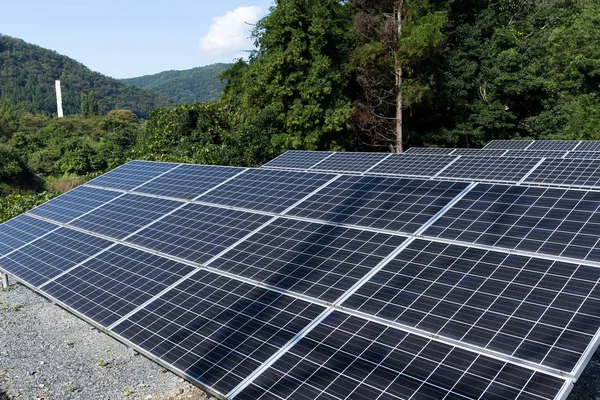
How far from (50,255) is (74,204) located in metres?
3.72

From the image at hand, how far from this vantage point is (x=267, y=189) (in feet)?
37.2

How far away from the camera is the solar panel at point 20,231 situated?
39.2 feet

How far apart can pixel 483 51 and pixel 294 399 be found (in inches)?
1463

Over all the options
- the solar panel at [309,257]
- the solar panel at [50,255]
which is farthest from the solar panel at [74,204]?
the solar panel at [309,257]

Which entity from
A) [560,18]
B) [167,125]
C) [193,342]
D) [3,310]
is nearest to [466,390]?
[193,342]

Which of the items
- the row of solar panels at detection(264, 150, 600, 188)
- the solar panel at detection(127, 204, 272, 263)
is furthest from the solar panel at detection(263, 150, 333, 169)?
the solar panel at detection(127, 204, 272, 263)

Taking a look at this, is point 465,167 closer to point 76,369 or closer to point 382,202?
point 382,202

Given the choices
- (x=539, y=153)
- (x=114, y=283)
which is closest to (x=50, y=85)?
(x=539, y=153)

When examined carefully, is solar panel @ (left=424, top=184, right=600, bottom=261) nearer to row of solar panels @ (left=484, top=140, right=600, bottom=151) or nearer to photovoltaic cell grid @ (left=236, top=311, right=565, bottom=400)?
photovoltaic cell grid @ (left=236, top=311, right=565, bottom=400)

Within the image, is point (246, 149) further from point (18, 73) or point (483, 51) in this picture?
point (18, 73)

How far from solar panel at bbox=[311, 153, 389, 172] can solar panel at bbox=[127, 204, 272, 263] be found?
5.99m

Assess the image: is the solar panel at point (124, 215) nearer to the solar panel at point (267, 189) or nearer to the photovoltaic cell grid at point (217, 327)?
the solar panel at point (267, 189)

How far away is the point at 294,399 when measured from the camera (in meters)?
4.93

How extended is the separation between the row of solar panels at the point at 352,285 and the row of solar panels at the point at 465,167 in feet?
9.27
